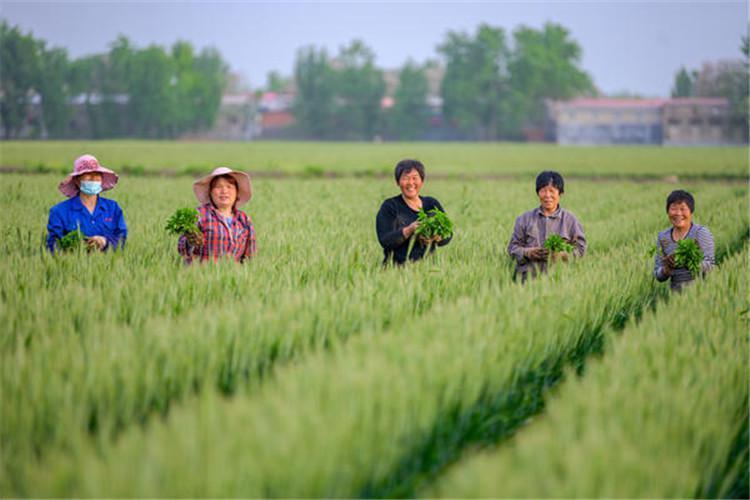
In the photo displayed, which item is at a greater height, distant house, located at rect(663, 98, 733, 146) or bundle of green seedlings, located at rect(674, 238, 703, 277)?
distant house, located at rect(663, 98, 733, 146)

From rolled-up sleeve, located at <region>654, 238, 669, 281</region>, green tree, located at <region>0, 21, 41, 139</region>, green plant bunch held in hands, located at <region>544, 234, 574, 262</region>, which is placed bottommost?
rolled-up sleeve, located at <region>654, 238, 669, 281</region>

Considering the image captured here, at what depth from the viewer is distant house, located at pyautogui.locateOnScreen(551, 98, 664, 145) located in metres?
86.4

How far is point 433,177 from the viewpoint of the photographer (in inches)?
1084

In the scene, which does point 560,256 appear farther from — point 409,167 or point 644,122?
point 644,122

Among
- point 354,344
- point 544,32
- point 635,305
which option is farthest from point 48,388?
point 544,32

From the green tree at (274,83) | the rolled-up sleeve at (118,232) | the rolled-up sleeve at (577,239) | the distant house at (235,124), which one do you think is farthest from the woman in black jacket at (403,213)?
the green tree at (274,83)

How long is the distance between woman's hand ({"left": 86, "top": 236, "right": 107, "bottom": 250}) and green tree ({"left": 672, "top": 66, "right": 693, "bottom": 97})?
96.0 meters

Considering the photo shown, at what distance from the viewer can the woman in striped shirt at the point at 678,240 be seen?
555cm

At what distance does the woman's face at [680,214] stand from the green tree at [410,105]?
8329 cm

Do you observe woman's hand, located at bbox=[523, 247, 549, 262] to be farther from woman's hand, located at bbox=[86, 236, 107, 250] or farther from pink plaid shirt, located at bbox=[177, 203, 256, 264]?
woman's hand, located at bbox=[86, 236, 107, 250]

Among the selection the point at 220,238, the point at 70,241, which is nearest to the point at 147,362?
the point at 220,238

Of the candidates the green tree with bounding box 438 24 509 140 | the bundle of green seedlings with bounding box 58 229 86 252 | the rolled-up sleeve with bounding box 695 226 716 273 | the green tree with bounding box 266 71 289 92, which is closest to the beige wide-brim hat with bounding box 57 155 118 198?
the bundle of green seedlings with bounding box 58 229 86 252

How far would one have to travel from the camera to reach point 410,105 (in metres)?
88.1

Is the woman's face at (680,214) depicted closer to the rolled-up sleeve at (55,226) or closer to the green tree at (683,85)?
the rolled-up sleeve at (55,226)
